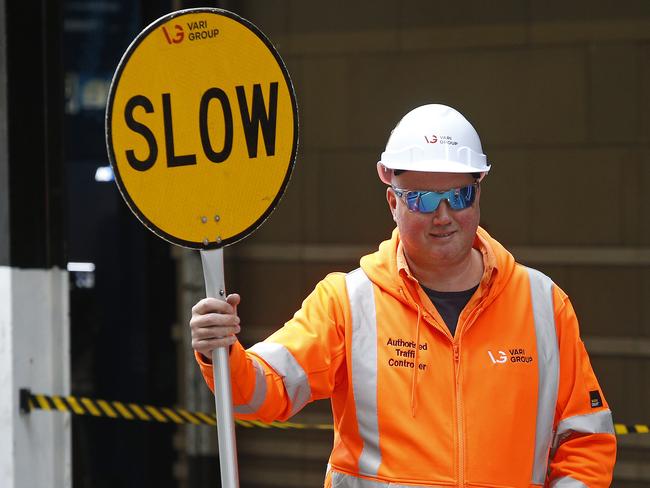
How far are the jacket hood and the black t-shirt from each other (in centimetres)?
6

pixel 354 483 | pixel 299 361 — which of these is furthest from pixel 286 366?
pixel 354 483

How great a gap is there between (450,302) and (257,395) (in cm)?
57

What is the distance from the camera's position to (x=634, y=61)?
5688mm

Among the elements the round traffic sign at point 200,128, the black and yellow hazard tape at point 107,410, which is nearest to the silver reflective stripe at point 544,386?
the round traffic sign at point 200,128

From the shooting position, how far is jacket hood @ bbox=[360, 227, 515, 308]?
9.67 ft

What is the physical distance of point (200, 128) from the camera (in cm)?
254

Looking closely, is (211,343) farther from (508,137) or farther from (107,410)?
(508,137)

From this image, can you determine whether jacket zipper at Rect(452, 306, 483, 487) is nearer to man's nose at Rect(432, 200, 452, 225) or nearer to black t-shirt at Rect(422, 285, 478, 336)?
black t-shirt at Rect(422, 285, 478, 336)

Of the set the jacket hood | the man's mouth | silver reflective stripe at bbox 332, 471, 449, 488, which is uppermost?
the man's mouth

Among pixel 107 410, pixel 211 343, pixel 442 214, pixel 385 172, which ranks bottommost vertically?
pixel 107 410

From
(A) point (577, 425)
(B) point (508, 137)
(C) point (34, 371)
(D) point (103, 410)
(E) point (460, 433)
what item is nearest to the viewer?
(E) point (460, 433)

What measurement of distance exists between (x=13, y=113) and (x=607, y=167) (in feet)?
9.84

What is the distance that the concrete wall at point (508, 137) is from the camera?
5773 millimetres

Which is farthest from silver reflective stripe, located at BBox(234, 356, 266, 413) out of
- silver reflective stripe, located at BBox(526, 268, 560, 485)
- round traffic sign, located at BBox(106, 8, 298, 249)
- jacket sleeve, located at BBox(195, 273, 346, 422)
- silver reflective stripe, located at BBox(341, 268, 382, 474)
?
silver reflective stripe, located at BBox(526, 268, 560, 485)
